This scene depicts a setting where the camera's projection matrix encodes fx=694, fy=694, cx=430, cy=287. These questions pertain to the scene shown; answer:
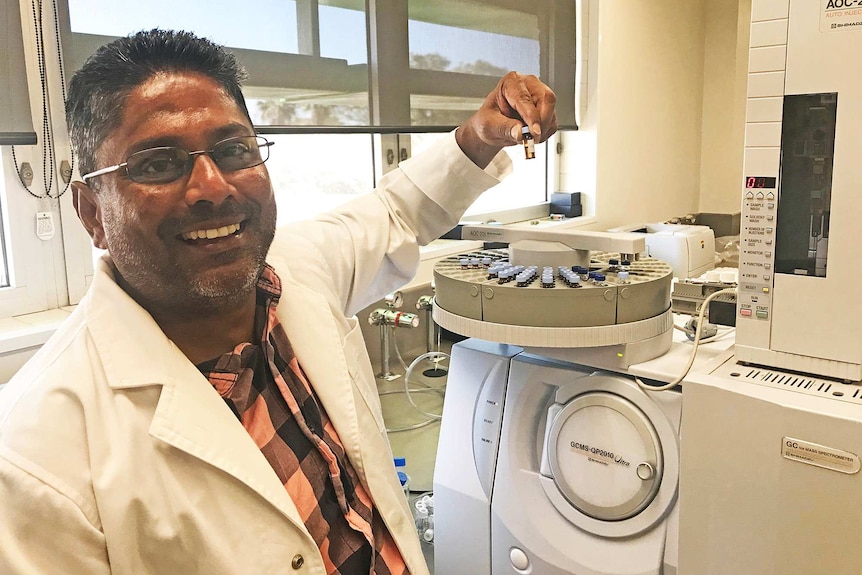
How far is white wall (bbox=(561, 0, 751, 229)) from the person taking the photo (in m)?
2.96

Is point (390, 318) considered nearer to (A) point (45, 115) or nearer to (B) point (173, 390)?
(A) point (45, 115)

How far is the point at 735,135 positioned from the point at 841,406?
9.22 feet

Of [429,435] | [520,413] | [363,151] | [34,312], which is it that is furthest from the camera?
[363,151]

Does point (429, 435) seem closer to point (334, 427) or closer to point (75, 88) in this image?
point (334, 427)

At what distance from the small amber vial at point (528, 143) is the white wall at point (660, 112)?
6.36ft

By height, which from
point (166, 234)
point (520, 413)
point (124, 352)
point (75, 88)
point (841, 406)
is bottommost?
Answer: point (520, 413)

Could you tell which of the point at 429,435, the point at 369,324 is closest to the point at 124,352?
the point at 429,435

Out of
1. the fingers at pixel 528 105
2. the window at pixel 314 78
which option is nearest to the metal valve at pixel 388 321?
the window at pixel 314 78

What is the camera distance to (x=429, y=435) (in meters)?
1.75

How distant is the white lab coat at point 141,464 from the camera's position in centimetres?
71

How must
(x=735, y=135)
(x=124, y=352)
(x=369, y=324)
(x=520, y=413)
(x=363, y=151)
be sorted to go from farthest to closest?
(x=735, y=135) → (x=363, y=151) → (x=369, y=324) → (x=520, y=413) → (x=124, y=352)

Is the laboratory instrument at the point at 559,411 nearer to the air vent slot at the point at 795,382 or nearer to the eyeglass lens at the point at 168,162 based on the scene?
the air vent slot at the point at 795,382

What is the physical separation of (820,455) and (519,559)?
570mm

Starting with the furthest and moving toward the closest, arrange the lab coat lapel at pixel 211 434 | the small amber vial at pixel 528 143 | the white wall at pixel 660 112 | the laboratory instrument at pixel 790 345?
Result: 1. the white wall at pixel 660 112
2. the small amber vial at pixel 528 143
3. the laboratory instrument at pixel 790 345
4. the lab coat lapel at pixel 211 434
